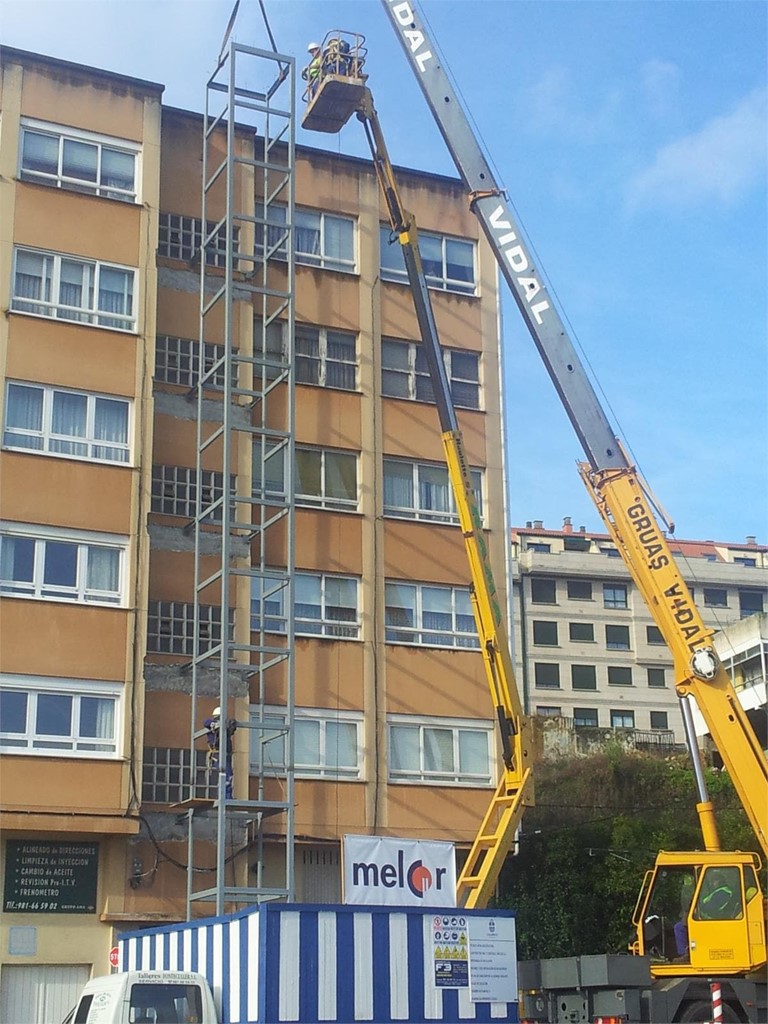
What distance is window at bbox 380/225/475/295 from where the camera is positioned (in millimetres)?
35188

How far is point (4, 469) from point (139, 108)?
9345 millimetres

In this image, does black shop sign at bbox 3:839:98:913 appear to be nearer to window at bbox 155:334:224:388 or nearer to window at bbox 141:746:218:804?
window at bbox 141:746:218:804

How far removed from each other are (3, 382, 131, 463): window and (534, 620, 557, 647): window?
55.5m

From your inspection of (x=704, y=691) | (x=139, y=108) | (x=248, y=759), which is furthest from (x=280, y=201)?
(x=704, y=691)

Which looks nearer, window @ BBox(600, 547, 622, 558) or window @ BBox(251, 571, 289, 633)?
window @ BBox(251, 571, 289, 633)

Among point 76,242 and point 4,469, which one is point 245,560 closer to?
point 4,469

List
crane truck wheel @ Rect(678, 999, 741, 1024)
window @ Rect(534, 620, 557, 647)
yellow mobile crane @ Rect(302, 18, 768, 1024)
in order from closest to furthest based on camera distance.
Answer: crane truck wheel @ Rect(678, 999, 741, 1024)
yellow mobile crane @ Rect(302, 18, 768, 1024)
window @ Rect(534, 620, 557, 647)

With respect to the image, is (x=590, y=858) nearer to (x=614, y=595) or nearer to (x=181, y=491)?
(x=181, y=491)

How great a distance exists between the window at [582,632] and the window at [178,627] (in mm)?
55894

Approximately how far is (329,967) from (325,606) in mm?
13713

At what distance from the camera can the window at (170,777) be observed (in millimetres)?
28297

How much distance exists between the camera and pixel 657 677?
84.8m

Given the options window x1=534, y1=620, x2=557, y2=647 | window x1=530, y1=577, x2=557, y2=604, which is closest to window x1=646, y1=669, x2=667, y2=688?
window x1=534, y1=620, x2=557, y2=647

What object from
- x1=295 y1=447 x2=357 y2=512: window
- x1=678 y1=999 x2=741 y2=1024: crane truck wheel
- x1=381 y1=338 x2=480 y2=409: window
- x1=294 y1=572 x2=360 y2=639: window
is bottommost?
x1=678 y1=999 x2=741 y2=1024: crane truck wheel
